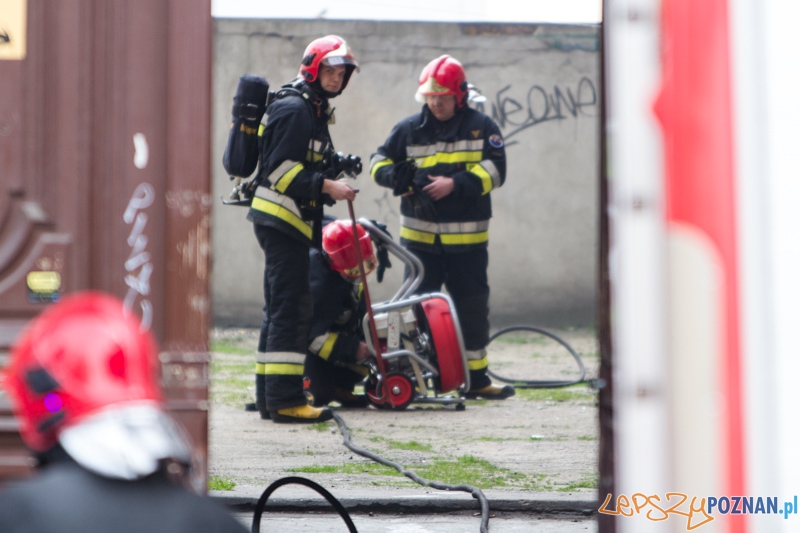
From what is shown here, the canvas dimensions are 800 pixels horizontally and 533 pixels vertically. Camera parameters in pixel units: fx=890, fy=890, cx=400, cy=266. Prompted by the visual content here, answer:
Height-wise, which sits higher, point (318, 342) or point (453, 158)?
point (453, 158)

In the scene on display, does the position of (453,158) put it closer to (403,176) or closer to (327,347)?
(403,176)

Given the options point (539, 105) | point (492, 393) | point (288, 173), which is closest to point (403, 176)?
point (288, 173)

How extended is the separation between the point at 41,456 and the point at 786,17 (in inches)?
51.3

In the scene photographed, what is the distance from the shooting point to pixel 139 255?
216 centimetres

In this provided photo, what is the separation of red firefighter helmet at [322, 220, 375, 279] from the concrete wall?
376cm

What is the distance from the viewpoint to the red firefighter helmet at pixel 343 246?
5.22m

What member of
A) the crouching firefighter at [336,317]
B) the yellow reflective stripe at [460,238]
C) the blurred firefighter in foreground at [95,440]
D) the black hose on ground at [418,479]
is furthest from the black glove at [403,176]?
the blurred firefighter in foreground at [95,440]

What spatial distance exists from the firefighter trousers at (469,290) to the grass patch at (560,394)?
46 cm

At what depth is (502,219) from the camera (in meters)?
9.65

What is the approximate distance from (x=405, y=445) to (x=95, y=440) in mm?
3683

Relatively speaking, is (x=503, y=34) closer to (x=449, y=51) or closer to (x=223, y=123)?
(x=449, y=51)

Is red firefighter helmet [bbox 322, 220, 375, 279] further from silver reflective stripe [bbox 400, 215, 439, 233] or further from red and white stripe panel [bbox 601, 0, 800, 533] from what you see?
red and white stripe panel [bbox 601, 0, 800, 533]

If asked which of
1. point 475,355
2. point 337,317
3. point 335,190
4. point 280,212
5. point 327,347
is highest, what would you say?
point 335,190

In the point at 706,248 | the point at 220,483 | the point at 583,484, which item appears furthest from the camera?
the point at 583,484
